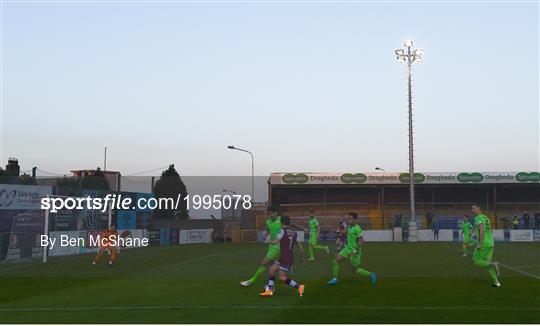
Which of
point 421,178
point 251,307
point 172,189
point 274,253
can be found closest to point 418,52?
point 421,178

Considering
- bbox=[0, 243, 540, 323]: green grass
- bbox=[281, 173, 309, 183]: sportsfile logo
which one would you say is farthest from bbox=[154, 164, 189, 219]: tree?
bbox=[0, 243, 540, 323]: green grass

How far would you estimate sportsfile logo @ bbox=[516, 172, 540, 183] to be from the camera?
65.6m

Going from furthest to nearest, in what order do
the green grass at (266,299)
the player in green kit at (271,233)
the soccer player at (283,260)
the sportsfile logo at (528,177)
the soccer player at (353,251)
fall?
1. the sportsfile logo at (528,177)
2. the soccer player at (353,251)
3. the player in green kit at (271,233)
4. the soccer player at (283,260)
5. the green grass at (266,299)

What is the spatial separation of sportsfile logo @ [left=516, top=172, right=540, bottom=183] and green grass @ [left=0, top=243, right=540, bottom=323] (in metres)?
48.8

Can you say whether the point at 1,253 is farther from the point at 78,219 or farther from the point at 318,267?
the point at 318,267

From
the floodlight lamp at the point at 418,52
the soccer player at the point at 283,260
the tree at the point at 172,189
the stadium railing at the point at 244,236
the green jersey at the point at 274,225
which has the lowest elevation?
the stadium railing at the point at 244,236

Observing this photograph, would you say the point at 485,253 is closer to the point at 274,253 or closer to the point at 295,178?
the point at 274,253

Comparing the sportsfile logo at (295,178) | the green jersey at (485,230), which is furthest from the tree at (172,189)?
the green jersey at (485,230)

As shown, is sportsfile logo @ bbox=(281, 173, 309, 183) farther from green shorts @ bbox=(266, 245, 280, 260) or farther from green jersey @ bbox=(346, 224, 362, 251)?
green shorts @ bbox=(266, 245, 280, 260)

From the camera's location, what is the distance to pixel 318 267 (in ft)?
72.2

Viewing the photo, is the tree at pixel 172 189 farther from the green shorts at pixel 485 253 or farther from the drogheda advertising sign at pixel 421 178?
the green shorts at pixel 485 253

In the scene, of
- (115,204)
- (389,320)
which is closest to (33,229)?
(115,204)

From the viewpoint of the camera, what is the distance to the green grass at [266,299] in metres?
10.6

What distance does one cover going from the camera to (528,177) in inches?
2591
